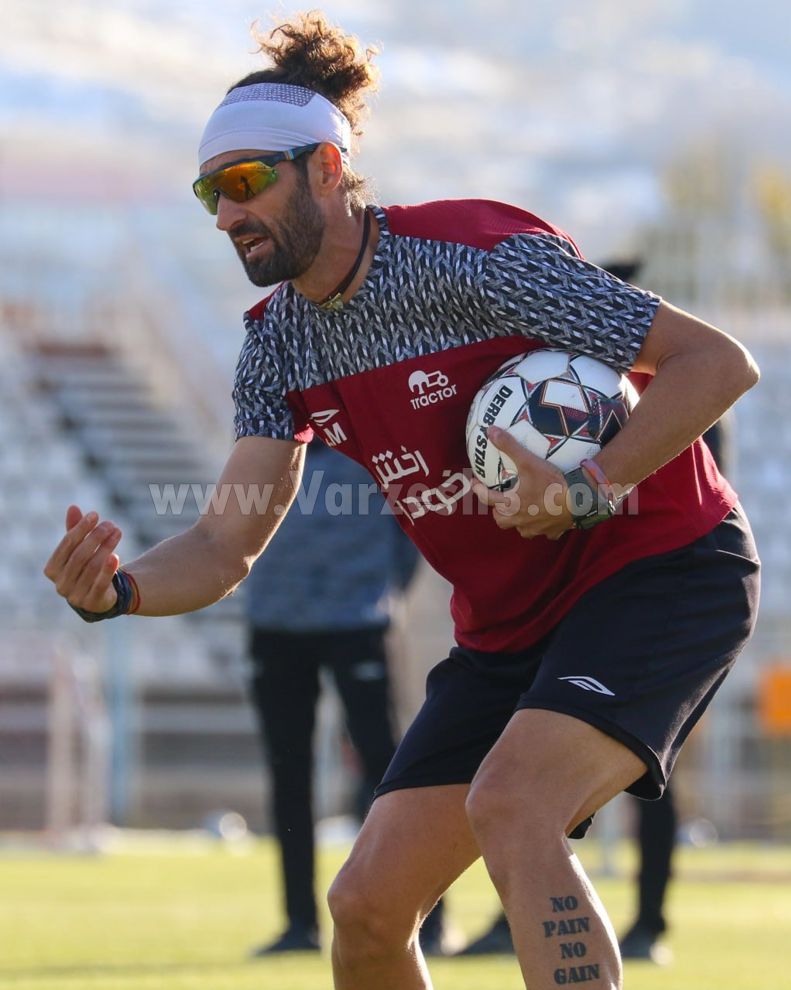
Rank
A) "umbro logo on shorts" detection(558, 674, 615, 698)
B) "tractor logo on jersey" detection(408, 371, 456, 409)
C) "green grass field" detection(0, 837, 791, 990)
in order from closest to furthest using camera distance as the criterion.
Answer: "umbro logo on shorts" detection(558, 674, 615, 698)
"tractor logo on jersey" detection(408, 371, 456, 409)
"green grass field" detection(0, 837, 791, 990)

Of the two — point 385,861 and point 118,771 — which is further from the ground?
point 385,861

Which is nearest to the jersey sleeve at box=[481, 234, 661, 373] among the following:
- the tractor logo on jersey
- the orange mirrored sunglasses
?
the tractor logo on jersey

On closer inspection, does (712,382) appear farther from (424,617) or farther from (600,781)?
(424,617)

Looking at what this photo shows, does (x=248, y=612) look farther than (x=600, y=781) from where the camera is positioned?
Yes

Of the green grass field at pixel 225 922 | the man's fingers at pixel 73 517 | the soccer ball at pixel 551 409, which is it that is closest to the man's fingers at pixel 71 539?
the man's fingers at pixel 73 517

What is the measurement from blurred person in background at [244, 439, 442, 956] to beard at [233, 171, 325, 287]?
138 inches

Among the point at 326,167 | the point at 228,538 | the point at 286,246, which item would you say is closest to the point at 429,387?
the point at 286,246

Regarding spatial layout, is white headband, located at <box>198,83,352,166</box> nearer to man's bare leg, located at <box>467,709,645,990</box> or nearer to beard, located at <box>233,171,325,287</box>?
beard, located at <box>233,171,325,287</box>

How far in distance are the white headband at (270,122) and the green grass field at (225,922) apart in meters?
3.04

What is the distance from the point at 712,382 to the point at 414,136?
95.4 ft

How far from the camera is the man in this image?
3.82 meters

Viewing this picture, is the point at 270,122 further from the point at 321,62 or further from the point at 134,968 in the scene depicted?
the point at 134,968

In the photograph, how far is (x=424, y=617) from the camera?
20.8 meters

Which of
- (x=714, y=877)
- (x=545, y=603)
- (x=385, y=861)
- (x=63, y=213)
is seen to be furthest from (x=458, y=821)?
(x=63, y=213)
